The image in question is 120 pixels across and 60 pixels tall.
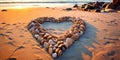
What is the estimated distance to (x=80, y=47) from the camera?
362cm

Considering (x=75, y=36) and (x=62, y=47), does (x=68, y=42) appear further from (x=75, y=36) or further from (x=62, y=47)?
(x=75, y=36)

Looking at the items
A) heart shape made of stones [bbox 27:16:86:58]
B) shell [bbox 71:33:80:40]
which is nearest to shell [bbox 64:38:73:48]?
heart shape made of stones [bbox 27:16:86:58]

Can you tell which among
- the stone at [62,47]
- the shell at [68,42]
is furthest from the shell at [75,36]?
the stone at [62,47]

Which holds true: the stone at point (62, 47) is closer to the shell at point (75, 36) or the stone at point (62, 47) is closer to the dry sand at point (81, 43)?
the dry sand at point (81, 43)

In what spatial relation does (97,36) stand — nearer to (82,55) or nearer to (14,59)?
(82,55)

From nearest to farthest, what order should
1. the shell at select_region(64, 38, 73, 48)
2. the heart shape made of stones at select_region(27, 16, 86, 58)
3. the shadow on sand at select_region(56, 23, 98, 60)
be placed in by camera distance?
the shadow on sand at select_region(56, 23, 98, 60) < the heart shape made of stones at select_region(27, 16, 86, 58) < the shell at select_region(64, 38, 73, 48)

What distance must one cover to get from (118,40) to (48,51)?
1568 millimetres

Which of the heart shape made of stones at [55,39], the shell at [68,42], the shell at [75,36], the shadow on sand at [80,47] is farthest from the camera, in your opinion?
the shell at [75,36]

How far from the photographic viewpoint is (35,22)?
508 cm

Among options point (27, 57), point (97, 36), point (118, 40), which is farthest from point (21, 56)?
point (118, 40)

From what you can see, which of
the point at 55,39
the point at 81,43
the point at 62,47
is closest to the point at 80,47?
the point at 81,43

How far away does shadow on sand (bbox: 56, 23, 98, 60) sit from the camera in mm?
3273

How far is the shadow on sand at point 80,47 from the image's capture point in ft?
10.7

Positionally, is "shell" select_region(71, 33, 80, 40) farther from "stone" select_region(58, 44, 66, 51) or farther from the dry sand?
"stone" select_region(58, 44, 66, 51)
